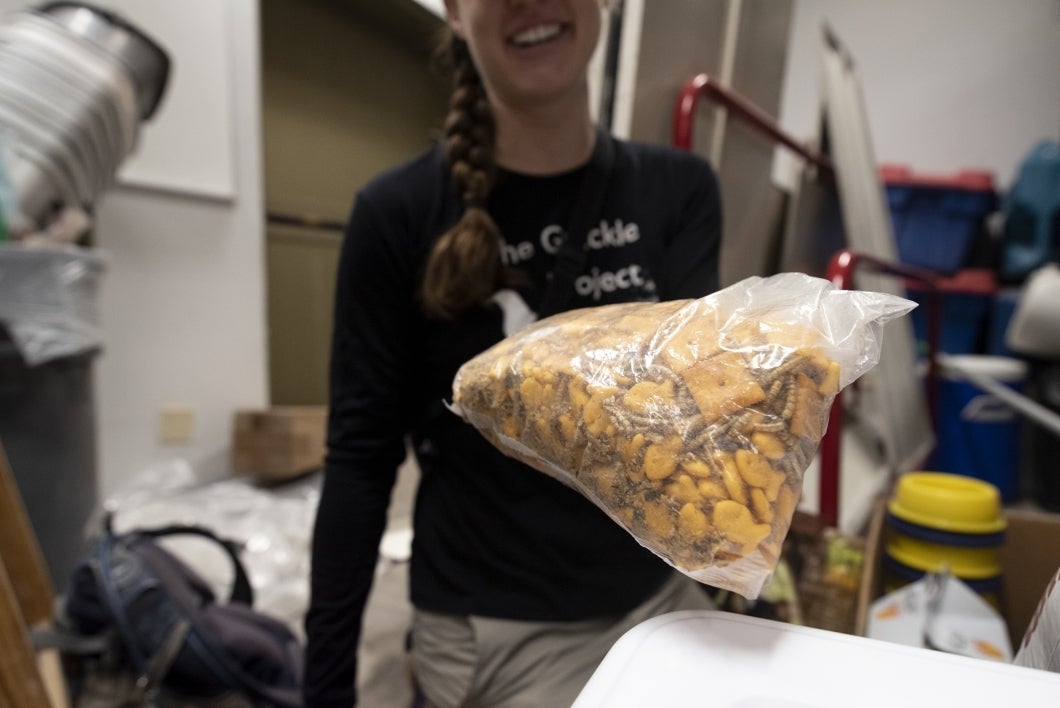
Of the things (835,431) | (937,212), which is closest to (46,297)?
(835,431)

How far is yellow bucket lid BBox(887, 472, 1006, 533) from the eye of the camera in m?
0.71

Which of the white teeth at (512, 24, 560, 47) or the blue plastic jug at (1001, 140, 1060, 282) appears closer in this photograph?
the white teeth at (512, 24, 560, 47)

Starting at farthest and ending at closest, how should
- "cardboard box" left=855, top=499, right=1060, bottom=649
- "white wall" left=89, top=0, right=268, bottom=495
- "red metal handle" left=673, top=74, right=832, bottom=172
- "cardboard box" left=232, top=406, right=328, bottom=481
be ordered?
1. "cardboard box" left=232, top=406, right=328, bottom=481
2. "white wall" left=89, top=0, right=268, bottom=495
3. "red metal handle" left=673, top=74, right=832, bottom=172
4. "cardboard box" left=855, top=499, right=1060, bottom=649

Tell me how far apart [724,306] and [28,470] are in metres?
1.40

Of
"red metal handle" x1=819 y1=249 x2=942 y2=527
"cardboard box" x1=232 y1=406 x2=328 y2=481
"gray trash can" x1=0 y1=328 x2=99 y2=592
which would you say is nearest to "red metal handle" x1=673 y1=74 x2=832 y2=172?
"red metal handle" x1=819 y1=249 x2=942 y2=527

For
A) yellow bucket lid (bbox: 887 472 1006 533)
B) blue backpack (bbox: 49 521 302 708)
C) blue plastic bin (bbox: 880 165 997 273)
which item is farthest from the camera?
blue plastic bin (bbox: 880 165 997 273)

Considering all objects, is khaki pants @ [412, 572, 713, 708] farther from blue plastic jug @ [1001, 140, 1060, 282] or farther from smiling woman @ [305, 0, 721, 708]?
blue plastic jug @ [1001, 140, 1060, 282]

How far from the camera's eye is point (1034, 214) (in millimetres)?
2316

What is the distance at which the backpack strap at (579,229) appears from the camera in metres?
0.59

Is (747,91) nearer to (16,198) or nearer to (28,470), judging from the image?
(16,198)

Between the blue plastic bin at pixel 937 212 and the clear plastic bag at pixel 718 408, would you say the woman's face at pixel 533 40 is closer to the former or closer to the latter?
the clear plastic bag at pixel 718 408

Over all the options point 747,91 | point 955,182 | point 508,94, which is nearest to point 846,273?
point 747,91

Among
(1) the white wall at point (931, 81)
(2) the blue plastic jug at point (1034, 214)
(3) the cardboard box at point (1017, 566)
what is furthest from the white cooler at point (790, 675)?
(2) the blue plastic jug at point (1034, 214)

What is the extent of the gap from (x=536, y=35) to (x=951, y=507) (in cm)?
75
